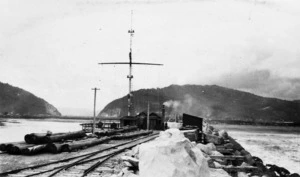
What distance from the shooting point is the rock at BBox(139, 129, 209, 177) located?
21.2 ft

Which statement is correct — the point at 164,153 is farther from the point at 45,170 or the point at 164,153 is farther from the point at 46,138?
the point at 46,138

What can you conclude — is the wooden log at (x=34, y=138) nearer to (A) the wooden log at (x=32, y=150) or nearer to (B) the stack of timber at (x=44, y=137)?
(B) the stack of timber at (x=44, y=137)

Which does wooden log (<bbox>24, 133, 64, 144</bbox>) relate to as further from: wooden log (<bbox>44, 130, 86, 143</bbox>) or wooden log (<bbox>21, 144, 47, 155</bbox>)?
wooden log (<bbox>21, 144, 47, 155</bbox>)

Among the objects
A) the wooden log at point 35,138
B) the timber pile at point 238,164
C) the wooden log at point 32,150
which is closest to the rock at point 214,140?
the timber pile at point 238,164

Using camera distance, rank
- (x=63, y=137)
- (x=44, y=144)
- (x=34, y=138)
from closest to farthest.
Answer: (x=44, y=144) < (x=34, y=138) < (x=63, y=137)

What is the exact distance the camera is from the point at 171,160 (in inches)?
261

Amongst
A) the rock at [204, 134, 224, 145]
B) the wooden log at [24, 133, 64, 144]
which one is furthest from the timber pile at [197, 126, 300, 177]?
the wooden log at [24, 133, 64, 144]

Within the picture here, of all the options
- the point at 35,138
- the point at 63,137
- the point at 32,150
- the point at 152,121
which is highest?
the point at 152,121

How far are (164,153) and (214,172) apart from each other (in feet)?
14.9

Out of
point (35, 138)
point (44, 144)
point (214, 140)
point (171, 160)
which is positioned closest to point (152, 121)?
point (214, 140)

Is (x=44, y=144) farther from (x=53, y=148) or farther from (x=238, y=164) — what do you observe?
(x=238, y=164)

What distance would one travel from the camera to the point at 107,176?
31.4 feet

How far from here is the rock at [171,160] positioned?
21.2 feet

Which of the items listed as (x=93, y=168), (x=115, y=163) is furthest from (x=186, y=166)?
(x=115, y=163)
